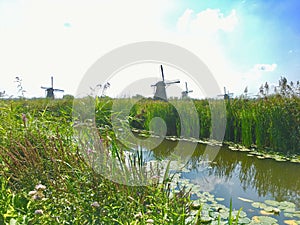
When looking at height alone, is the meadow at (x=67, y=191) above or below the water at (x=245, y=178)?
above

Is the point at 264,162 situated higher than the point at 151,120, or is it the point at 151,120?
the point at 151,120

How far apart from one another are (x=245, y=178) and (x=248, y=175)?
192 millimetres

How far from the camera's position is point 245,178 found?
4.34m

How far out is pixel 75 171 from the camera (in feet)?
7.93

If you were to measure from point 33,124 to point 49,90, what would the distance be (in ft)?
90.1

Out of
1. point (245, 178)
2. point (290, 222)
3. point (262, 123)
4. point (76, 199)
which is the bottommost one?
point (290, 222)

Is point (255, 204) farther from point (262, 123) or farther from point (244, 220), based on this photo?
point (262, 123)

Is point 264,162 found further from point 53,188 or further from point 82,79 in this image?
point 53,188

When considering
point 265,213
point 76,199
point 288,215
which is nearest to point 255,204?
point 265,213

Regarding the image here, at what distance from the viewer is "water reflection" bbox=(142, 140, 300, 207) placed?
3.77 meters

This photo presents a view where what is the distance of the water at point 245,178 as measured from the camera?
356cm

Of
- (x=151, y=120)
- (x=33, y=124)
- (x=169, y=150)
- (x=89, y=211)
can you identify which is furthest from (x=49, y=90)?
(x=89, y=211)

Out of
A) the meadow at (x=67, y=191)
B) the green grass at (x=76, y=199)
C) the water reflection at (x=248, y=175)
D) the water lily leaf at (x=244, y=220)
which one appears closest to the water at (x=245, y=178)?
the water reflection at (x=248, y=175)

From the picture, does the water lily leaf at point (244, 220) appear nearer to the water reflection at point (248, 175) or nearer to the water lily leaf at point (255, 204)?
the water lily leaf at point (255, 204)
